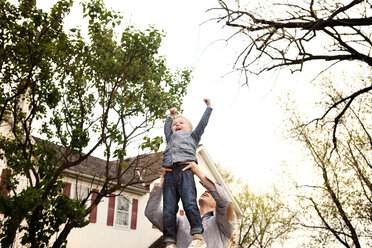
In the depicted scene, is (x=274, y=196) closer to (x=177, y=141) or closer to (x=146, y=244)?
(x=146, y=244)

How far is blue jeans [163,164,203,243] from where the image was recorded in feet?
12.5

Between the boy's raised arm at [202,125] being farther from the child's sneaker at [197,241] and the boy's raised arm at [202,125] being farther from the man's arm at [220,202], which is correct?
the child's sneaker at [197,241]

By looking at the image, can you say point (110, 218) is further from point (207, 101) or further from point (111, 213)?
point (207, 101)

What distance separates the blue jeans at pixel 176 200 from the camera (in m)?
3.80

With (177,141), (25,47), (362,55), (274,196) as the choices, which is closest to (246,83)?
(177,141)

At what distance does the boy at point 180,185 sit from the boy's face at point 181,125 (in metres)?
0.04

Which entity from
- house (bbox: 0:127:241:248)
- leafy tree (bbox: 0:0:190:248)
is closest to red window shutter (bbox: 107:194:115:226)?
house (bbox: 0:127:241:248)

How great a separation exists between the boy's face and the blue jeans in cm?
53

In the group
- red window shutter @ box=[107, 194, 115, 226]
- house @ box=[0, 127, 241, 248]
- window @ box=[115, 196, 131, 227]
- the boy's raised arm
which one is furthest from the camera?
window @ box=[115, 196, 131, 227]

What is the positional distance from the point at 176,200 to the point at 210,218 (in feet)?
1.78

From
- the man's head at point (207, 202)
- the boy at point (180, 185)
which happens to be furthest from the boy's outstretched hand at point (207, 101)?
the man's head at point (207, 202)

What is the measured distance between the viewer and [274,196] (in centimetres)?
2416

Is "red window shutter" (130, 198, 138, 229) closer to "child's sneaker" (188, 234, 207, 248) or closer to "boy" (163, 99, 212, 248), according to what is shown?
"boy" (163, 99, 212, 248)

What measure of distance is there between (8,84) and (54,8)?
2.50 meters
